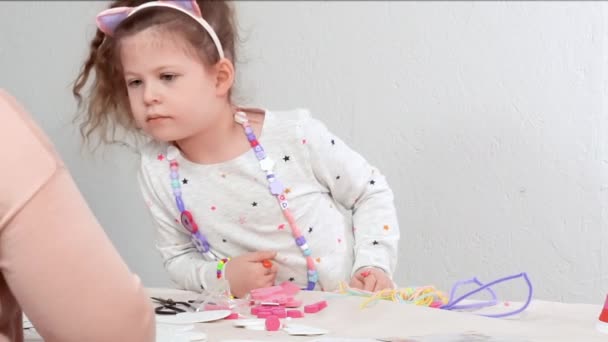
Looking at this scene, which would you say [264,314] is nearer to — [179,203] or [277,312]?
[277,312]

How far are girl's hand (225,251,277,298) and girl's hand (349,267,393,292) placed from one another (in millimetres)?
141

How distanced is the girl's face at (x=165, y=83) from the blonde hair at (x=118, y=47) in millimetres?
19

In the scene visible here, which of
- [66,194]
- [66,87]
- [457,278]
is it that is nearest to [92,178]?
[66,87]

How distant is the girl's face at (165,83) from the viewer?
1.41m

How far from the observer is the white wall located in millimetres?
1812

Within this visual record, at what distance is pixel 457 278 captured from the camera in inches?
77.2

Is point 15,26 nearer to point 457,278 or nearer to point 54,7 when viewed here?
point 54,7

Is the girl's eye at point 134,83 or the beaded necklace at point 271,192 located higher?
the girl's eye at point 134,83

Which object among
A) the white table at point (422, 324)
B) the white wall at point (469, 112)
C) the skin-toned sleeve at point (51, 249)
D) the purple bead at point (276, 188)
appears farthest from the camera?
the white wall at point (469, 112)

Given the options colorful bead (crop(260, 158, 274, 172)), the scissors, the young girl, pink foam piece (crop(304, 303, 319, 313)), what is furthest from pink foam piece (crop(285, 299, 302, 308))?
colorful bead (crop(260, 158, 274, 172))

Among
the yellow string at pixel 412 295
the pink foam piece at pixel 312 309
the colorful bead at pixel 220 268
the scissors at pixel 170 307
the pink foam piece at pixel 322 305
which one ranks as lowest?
the scissors at pixel 170 307

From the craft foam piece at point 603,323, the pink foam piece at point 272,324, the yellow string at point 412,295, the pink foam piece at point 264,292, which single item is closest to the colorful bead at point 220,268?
the pink foam piece at point 264,292

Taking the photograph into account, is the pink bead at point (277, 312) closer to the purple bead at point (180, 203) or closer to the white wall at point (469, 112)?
the purple bead at point (180, 203)

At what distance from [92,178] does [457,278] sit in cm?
101
